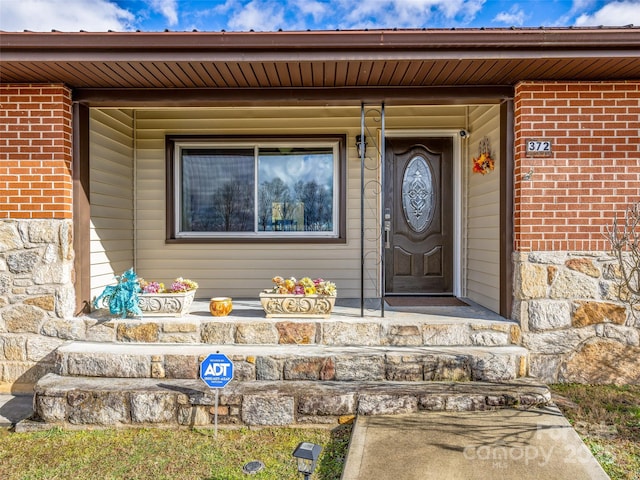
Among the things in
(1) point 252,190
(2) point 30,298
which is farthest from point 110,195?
(1) point 252,190

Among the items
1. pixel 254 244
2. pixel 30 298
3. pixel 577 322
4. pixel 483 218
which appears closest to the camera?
pixel 577 322

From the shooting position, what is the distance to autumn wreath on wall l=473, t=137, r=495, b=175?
4574mm

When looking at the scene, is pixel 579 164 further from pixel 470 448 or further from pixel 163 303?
pixel 163 303

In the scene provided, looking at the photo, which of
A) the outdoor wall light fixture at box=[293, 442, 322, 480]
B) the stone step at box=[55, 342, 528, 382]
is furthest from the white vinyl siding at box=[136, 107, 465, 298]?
the outdoor wall light fixture at box=[293, 442, 322, 480]

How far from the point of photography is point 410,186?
5523 millimetres

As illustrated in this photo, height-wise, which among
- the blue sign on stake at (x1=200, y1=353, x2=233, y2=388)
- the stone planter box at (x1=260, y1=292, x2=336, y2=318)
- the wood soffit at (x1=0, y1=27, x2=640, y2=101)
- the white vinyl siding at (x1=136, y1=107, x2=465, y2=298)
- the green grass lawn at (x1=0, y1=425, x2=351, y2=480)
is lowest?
the green grass lawn at (x1=0, y1=425, x2=351, y2=480)

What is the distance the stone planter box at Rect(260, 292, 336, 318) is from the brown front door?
1704mm

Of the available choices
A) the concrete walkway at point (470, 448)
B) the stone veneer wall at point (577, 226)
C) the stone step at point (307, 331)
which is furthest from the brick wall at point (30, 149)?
the stone veneer wall at point (577, 226)

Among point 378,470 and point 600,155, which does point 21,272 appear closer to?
point 378,470

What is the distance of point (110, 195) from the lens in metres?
4.92

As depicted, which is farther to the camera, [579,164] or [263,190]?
[263,190]

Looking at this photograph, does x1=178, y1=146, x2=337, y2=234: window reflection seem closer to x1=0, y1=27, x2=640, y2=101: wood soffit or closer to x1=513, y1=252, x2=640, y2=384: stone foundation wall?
x1=0, y1=27, x2=640, y2=101: wood soffit

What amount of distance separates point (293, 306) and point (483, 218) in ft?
7.54

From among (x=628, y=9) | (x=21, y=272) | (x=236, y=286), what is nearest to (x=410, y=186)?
(x=236, y=286)
